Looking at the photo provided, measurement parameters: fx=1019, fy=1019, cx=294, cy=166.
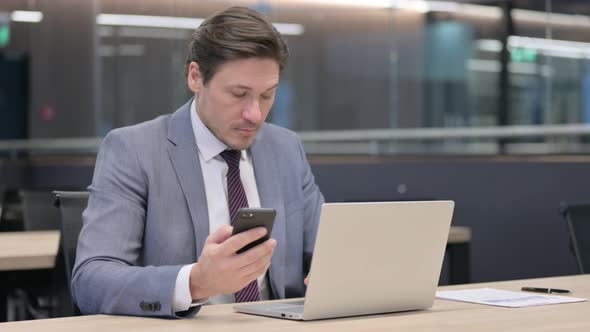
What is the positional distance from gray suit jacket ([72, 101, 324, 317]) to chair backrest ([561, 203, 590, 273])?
1103mm

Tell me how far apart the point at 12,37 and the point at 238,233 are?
769 cm

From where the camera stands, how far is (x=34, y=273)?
3953 mm

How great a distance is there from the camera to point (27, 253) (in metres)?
3.56

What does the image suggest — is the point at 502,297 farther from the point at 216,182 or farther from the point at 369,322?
the point at 216,182

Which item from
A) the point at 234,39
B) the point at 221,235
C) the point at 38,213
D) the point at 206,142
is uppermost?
the point at 234,39

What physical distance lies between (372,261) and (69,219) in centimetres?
108

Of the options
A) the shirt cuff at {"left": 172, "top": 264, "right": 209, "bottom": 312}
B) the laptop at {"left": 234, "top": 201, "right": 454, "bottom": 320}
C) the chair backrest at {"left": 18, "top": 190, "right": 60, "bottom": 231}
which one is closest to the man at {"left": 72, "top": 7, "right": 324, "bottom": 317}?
the shirt cuff at {"left": 172, "top": 264, "right": 209, "bottom": 312}

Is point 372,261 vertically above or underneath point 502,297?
above

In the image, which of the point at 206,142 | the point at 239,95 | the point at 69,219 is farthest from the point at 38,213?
the point at 239,95

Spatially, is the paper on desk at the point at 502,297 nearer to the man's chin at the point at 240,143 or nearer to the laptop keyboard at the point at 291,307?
the laptop keyboard at the point at 291,307

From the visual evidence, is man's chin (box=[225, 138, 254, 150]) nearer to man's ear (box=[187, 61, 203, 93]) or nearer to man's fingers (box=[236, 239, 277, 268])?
man's ear (box=[187, 61, 203, 93])

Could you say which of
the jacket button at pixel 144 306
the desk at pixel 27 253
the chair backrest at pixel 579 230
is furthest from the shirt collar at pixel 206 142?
the chair backrest at pixel 579 230

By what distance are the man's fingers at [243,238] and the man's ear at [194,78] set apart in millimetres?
709

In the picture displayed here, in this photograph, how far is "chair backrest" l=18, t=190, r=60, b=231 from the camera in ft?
14.9
